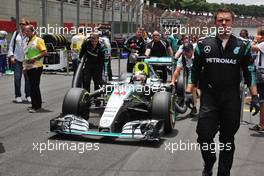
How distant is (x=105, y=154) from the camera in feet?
19.8

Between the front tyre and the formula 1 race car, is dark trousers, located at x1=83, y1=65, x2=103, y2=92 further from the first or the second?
the front tyre

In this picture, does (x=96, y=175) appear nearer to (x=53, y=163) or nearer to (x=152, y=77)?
(x=53, y=163)

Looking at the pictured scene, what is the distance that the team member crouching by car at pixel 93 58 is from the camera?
9383mm

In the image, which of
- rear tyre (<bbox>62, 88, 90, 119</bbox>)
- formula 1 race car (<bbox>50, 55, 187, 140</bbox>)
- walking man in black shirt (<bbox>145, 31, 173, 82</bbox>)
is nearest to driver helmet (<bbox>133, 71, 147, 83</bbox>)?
formula 1 race car (<bbox>50, 55, 187, 140</bbox>)

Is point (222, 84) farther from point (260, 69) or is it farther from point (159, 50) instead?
point (159, 50)

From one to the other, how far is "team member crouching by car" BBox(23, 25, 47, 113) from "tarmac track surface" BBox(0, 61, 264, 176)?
94cm

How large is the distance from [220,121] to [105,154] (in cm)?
179

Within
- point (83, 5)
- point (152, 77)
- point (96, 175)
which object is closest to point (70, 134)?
point (96, 175)

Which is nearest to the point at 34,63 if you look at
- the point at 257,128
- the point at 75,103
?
the point at 75,103

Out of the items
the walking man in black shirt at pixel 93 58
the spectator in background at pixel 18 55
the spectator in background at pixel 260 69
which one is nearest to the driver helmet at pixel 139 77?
the walking man in black shirt at pixel 93 58

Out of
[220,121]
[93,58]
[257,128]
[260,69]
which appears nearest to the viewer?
[220,121]

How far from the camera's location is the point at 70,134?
6.78m

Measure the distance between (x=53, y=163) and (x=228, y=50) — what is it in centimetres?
248

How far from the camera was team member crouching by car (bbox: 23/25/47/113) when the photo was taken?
9.11m
